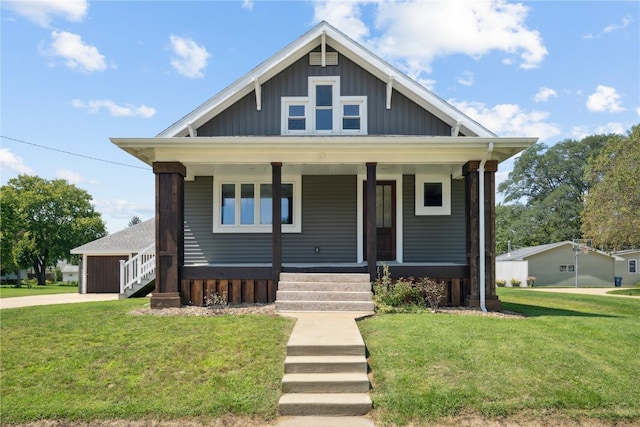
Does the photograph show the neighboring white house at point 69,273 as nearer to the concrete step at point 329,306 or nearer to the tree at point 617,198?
the tree at point 617,198

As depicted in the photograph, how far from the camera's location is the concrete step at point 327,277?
9391 millimetres

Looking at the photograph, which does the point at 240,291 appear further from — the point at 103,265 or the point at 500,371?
the point at 103,265

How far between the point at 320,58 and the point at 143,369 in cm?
862

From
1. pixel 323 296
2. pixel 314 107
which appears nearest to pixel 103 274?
pixel 314 107

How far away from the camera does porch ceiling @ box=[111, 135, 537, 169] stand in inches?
365

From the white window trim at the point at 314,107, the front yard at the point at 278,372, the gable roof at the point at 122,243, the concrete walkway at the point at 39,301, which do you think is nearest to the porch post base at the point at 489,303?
the front yard at the point at 278,372

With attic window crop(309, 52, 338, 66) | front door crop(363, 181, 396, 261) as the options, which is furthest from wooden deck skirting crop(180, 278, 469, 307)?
attic window crop(309, 52, 338, 66)

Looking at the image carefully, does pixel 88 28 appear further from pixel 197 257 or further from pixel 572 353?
pixel 572 353

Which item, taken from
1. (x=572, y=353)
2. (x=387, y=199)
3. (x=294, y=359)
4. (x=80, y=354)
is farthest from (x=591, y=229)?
(x=80, y=354)

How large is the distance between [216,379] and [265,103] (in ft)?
25.4

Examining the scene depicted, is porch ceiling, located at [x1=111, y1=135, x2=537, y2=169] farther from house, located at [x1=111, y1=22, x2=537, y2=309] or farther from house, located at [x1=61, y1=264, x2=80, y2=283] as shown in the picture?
house, located at [x1=61, y1=264, x2=80, y2=283]

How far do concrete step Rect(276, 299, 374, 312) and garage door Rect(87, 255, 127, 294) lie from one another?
14.7m

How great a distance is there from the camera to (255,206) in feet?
39.0

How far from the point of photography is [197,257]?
11945 mm
